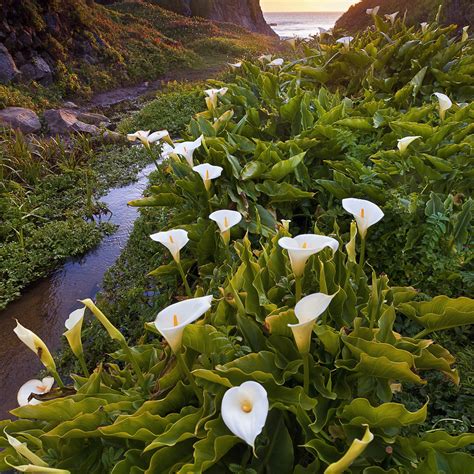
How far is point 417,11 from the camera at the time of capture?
29.7ft

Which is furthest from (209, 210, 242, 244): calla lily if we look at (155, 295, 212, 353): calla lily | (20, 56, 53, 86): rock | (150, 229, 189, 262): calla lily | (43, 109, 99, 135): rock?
(20, 56, 53, 86): rock

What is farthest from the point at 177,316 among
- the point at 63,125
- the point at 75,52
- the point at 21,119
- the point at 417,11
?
the point at 75,52

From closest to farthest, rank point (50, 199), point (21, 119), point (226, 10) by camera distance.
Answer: point (50, 199), point (21, 119), point (226, 10)

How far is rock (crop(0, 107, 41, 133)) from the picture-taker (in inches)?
303

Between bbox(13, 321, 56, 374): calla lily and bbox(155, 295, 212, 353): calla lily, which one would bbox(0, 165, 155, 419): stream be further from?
bbox(155, 295, 212, 353): calla lily

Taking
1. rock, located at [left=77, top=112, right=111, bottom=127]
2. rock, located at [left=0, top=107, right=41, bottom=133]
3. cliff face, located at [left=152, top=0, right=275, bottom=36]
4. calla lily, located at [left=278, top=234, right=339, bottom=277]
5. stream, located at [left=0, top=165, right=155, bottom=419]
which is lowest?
stream, located at [left=0, top=165, right=155, bottom=419]

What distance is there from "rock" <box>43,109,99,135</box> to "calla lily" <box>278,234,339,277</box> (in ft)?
24.3

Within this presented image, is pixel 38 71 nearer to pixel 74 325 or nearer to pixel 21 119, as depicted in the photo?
pixel 21 119

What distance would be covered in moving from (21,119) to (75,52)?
250 inches

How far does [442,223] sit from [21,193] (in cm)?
495

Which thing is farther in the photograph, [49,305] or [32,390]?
[49,305]

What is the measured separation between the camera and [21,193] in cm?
550

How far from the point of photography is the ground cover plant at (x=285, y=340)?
1.40m

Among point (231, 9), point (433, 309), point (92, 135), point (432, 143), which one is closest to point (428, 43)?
point (432, 143)
